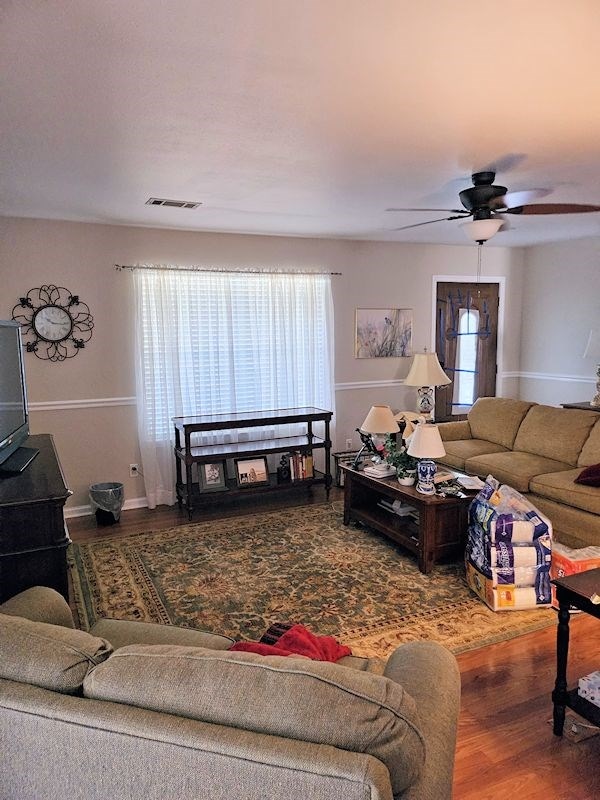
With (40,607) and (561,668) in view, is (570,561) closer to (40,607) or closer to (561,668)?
(561,668)

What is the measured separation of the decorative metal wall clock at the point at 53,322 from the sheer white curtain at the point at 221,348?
0.46 m

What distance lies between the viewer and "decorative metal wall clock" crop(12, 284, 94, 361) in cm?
440

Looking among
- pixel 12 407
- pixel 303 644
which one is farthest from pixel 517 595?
pixel 12 407

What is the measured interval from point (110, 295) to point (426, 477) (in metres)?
3.02

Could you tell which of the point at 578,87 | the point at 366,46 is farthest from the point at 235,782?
the point at 578,87

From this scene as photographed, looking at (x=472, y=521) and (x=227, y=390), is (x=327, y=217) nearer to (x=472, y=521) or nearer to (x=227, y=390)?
(x=227, y=390)

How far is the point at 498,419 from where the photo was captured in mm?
5184

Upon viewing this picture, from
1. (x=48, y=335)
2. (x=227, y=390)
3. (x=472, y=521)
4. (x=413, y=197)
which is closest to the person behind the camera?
(x=472, y=521)

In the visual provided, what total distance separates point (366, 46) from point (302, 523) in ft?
11.6

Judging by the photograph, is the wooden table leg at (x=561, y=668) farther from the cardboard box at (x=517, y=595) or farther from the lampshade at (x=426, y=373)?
the lampshade at (x=426, y=373)

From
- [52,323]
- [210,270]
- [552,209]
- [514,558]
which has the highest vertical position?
[552,209]

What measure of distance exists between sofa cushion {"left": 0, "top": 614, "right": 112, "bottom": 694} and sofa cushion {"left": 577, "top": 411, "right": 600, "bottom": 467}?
396 centimetres

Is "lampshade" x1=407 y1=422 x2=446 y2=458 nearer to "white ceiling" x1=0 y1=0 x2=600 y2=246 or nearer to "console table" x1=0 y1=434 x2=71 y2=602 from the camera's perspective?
"white ceiling" x1=0 y1=0 x2=600 y2=246

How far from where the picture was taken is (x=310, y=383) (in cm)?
561
